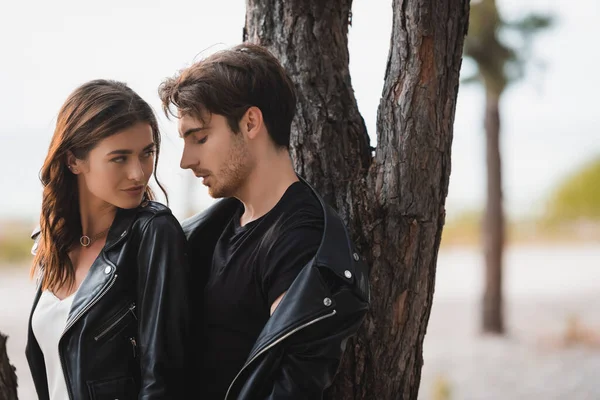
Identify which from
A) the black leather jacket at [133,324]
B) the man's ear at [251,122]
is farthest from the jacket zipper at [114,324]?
the man's ear at [251,122]

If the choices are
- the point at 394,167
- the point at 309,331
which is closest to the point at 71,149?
the point at 309,331

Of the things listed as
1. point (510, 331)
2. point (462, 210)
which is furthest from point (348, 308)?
point (462, 210)

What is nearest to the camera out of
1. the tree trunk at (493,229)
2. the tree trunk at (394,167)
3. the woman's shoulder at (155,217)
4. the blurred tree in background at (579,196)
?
the woman's shoulder at (155,217)

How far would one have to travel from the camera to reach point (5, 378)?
2.03m

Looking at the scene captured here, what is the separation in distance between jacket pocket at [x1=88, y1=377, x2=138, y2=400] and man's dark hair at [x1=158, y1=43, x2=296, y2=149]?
0.71m

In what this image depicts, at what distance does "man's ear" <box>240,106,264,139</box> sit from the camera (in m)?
1.95

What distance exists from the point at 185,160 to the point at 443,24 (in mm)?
889

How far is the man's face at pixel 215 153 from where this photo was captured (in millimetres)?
1944

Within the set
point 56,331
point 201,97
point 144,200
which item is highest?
point 201,97

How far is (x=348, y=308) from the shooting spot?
1.82 meters

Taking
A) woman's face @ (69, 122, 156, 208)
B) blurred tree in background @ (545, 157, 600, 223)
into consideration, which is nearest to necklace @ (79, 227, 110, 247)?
woman's face @ (69, 122, 156, 208)

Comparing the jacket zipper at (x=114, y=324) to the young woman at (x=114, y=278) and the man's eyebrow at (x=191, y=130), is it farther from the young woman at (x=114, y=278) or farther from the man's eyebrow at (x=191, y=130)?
the man's eyebrow at (x=191, y=130)

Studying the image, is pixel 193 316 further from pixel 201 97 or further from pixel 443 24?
pixel 443 24

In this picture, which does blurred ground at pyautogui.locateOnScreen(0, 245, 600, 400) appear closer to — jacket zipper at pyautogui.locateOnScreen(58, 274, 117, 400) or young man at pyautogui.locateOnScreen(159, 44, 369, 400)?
young man at pyautogui.locateOnScreen(159, 44, 369, 400)
